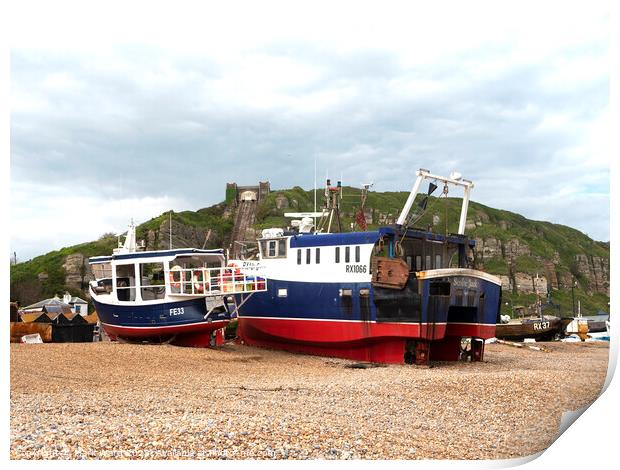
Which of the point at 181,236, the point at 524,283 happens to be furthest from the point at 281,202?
the point at 524,283

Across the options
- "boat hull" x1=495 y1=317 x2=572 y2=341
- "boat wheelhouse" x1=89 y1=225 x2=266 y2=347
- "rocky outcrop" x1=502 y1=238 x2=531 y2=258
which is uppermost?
"rocky outcrop" x1=502 y1=238 x2=531 y2=258

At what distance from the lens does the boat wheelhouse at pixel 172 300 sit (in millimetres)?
22281

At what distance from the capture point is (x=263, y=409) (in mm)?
11062

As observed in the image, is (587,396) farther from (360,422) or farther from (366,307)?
(366,307)

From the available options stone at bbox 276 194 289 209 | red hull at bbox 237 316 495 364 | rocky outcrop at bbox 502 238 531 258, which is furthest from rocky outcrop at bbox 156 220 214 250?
red hull at bbox 237 316 495 364

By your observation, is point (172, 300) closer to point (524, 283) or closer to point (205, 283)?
point (205, 283)

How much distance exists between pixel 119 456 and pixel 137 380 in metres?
6.07

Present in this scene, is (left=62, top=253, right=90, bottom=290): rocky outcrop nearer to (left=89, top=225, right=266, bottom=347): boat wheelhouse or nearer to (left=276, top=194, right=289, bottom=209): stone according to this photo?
(left=276, top=194, right=289, bottom=209): stone

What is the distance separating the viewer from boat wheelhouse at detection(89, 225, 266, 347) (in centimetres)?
2228

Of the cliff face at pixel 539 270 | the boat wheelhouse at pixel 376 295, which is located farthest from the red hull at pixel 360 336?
the cliff face at pixel 539 270

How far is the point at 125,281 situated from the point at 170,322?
311 centimetres

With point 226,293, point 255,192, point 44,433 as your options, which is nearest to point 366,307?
point 226,293

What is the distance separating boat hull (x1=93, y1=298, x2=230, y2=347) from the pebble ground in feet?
11.9

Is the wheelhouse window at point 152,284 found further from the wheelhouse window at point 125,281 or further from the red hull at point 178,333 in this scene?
the red hull at point 178,333
